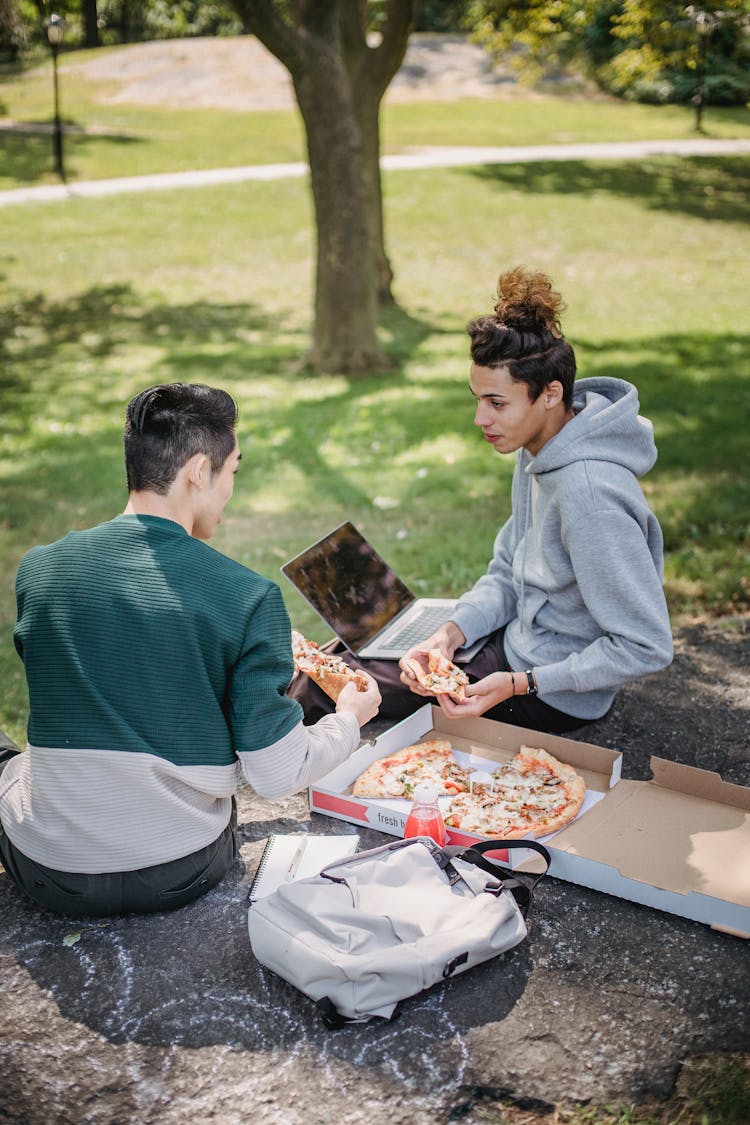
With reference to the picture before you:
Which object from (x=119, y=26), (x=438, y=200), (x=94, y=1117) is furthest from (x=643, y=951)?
(x=119, y=26)

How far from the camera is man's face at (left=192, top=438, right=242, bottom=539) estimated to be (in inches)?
120

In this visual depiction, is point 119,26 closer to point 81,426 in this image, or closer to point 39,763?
point 81,426

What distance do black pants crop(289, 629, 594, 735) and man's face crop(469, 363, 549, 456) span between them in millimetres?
885

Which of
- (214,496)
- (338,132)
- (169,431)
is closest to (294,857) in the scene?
(214,496)

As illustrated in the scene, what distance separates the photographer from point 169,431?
295cm

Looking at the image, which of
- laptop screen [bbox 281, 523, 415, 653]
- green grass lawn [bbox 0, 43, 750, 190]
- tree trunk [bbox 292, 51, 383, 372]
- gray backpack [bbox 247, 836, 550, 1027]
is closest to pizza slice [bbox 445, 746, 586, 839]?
gray backpack [bbox 247, 836, 550, 1027]

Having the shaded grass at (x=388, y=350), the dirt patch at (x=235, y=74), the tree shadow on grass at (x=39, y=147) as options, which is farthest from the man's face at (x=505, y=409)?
the dirt patch at (x=235, y=74)

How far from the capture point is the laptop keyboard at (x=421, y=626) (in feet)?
15.0

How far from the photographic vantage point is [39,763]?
3.04 m

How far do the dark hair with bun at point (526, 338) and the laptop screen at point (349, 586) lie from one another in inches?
42.5

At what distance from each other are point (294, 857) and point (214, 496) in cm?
124

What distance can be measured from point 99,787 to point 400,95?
30393 mm

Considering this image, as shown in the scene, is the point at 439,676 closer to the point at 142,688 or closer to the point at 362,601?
the point at 362,601

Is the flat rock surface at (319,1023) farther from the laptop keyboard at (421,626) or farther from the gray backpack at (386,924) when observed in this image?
the laptop keyboard at (421,626)
